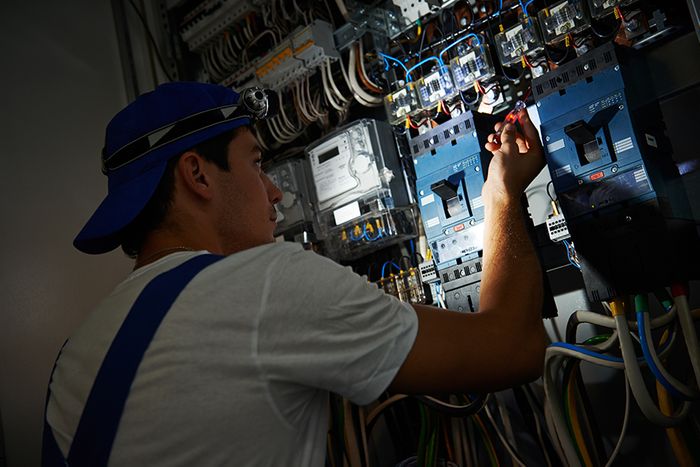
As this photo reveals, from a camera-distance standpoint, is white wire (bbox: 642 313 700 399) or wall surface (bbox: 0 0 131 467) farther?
wall surface (bbox: 0 0 131 467)

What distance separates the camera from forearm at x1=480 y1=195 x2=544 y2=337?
1.05 metres

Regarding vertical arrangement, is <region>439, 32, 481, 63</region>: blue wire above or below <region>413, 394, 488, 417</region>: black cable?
above

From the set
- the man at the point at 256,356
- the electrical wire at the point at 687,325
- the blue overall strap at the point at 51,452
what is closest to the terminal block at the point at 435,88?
the electrical wire at the point at 687,325

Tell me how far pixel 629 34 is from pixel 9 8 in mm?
2491

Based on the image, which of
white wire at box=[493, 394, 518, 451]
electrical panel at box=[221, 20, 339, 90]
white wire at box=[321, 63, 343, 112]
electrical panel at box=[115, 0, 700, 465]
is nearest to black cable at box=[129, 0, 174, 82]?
electrical panel at box=[115, 0, 700, 465]

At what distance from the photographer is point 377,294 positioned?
3.17ft

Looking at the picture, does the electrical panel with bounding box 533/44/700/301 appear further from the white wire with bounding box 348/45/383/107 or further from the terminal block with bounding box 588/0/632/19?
the white wire with bounding box 348/45/383/107

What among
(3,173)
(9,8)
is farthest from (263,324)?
(9,8)

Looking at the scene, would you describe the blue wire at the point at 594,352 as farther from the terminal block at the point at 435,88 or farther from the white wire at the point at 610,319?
the terminal block at the point at 435,88

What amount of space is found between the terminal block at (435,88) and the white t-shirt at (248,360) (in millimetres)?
1258

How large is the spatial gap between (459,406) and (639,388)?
1.79 feet

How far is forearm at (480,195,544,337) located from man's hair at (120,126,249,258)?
22.3 inches

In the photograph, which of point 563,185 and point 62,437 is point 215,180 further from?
point 563,185

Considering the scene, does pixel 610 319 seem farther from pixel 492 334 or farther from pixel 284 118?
pixel 284 118
